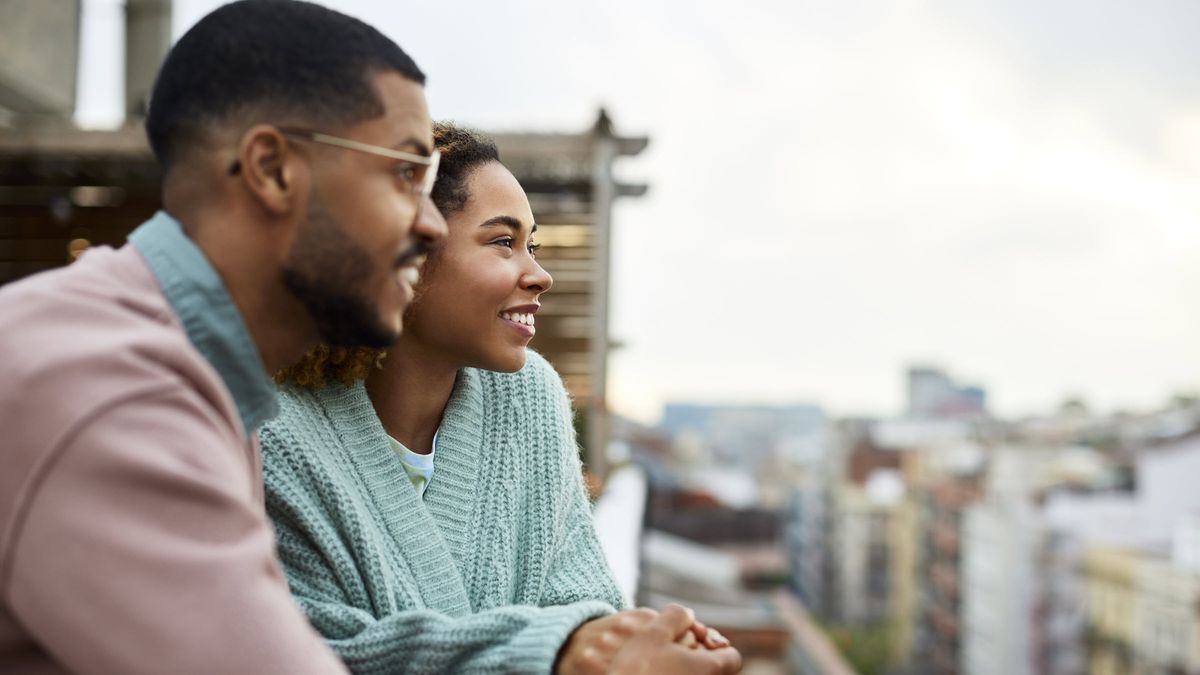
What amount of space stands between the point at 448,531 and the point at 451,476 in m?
0.07

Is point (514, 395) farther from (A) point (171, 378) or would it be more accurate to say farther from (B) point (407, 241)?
(A) point (171, 378)

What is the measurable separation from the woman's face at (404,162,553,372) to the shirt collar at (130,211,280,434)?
45 cm

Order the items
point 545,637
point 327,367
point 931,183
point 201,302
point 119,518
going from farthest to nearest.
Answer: point 931,183 < point 327,367 < point 545,637 < point 201,302 < point 119,518

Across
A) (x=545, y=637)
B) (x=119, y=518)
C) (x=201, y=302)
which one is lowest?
(x=545, y=637)

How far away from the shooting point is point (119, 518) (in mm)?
567

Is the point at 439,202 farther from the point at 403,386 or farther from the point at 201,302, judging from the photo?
the point at 201,302

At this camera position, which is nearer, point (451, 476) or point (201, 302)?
point (201, 302)

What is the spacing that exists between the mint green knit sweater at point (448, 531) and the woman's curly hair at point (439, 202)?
0.02 metres

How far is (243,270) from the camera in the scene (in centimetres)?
71

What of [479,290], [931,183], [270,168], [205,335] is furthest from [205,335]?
[931,183]

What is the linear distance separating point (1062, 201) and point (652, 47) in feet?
106

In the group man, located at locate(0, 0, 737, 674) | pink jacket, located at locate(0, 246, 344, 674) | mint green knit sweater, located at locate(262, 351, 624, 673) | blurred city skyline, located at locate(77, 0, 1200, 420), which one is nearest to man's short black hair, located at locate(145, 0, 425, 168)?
man, located at locate(0, 0, 737, 674)

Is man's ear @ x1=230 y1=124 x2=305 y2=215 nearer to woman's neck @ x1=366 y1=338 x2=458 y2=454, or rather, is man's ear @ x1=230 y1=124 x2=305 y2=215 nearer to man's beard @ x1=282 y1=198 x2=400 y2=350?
man's beard @ x1=282 y1=198 x2=400 y2=350

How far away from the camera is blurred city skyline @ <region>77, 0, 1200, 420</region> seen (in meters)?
67.7
